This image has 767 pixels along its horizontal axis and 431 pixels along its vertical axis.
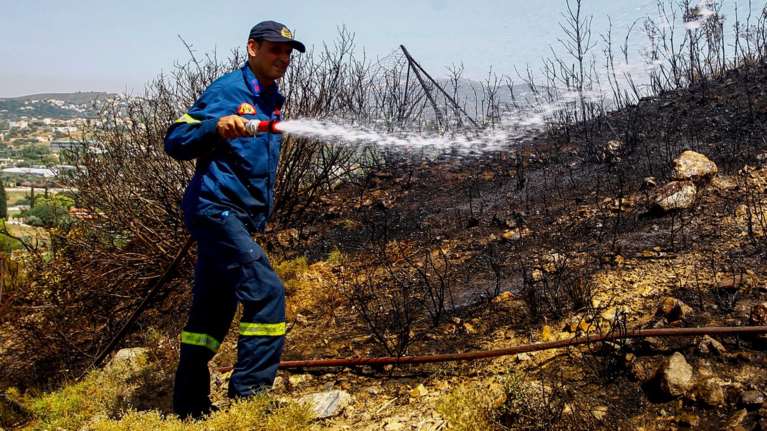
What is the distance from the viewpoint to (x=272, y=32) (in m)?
2.56

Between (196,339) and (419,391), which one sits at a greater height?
(196,339)

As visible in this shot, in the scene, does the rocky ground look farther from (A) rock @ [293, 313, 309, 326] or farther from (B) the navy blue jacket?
(B) the navy blue jacket

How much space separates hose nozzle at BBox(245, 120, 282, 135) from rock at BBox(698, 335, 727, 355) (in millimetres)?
2205

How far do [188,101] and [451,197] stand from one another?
3267mm

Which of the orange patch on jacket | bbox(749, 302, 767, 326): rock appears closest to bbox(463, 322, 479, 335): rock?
bbox(749, 302, 767, 326): rock

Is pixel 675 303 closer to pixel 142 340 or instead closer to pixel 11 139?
pixel 142 340

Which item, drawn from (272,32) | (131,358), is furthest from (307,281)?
(272,32)

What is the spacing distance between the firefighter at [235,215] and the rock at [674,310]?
6.56 ft

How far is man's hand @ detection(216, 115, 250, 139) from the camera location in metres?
2.32

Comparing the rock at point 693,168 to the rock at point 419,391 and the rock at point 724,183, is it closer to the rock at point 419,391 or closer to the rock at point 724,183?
the rock at point 724,183

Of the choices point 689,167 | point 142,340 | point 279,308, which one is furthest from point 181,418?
point 689,167

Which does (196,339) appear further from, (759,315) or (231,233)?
(759,315)

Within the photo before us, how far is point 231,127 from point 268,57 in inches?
18.3

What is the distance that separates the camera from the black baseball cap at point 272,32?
255 centimetres
